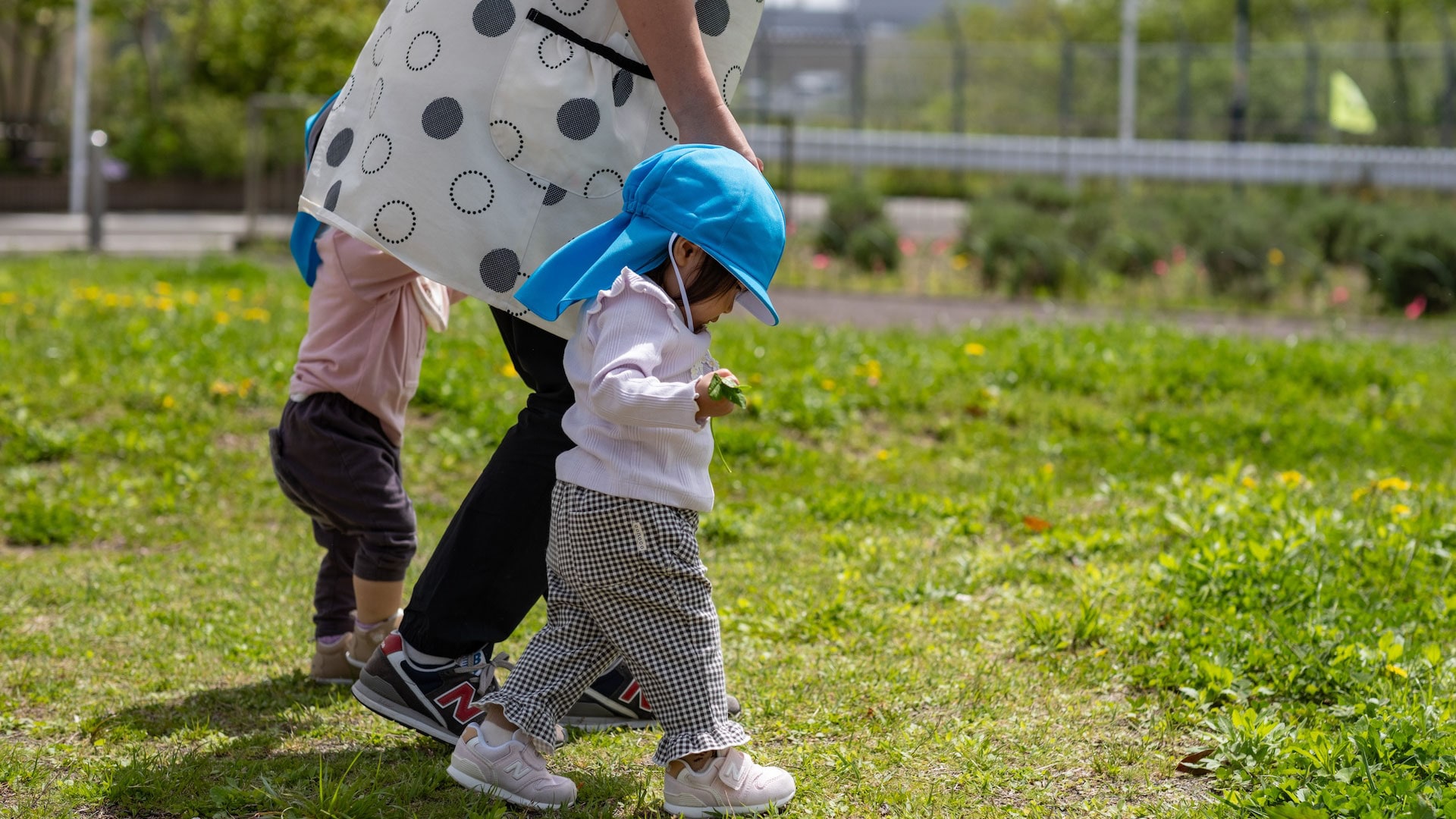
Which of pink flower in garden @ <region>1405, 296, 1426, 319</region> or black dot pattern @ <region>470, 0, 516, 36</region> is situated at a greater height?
black dot pattern @ <region>470, 0, 516, 36</region>

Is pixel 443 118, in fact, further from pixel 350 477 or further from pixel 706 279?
pixel 350 477

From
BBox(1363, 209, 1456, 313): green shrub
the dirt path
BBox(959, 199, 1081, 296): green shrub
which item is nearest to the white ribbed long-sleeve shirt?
the dirt path

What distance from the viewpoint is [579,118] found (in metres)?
2.46

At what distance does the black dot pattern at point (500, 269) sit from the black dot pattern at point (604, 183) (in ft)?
0.59

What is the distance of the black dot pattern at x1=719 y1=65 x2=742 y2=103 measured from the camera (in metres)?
2.60

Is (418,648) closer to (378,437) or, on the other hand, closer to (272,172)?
(378,437)

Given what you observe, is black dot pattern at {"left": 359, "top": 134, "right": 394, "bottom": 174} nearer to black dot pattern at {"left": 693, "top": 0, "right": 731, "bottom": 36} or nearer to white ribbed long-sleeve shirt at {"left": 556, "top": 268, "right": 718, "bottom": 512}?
white ribbed long-sleeve shirt at {"left": 556, "top": 268, "right": 718, "bottom": 512}

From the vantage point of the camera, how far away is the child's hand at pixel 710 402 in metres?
2.19

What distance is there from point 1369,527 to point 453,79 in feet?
9.07

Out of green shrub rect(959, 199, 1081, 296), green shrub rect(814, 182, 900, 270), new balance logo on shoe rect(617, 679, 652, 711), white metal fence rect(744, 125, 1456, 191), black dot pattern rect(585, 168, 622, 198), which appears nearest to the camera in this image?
black dot pattern rect(585, 168, 622, 198)

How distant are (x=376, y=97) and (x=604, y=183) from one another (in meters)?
0.47

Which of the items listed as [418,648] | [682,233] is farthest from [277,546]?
[682,233]

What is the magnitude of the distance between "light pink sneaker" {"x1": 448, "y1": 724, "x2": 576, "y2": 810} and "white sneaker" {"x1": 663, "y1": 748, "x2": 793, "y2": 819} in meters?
0.19

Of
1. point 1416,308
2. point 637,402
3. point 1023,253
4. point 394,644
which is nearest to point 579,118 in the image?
point 637,402
